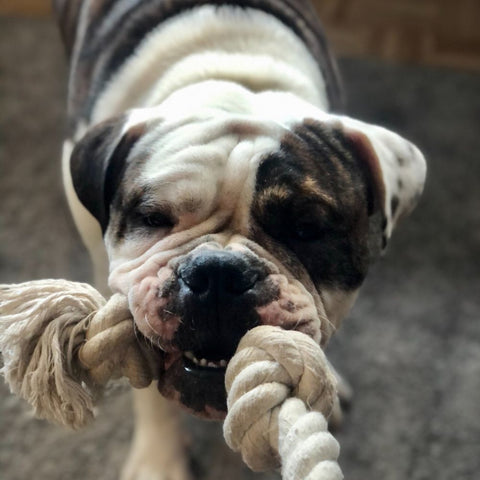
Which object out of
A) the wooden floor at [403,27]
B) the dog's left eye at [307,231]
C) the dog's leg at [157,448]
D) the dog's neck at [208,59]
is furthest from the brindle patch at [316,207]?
the wooden floor at [403,27]

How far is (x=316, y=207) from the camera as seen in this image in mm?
1039

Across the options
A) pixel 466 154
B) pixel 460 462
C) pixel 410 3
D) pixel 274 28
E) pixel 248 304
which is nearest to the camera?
pixel 248 304

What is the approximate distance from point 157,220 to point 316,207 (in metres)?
0.22

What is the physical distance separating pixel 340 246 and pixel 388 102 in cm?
123

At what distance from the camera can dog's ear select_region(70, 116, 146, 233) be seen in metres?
1.12

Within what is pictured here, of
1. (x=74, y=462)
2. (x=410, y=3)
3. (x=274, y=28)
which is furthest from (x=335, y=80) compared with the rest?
(x=410, y=3)

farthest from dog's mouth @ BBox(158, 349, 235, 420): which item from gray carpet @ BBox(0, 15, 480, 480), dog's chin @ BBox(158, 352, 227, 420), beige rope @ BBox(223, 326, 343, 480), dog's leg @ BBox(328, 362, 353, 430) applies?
dog's leg @ BBox(328, 362, 353, 430)

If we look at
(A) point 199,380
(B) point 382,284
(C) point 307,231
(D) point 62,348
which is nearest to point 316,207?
(C) point 307,231

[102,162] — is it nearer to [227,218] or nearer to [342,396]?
[227,218]

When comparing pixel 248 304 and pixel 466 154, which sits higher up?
pixel 248 304

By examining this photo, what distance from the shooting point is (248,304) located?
0.96 m

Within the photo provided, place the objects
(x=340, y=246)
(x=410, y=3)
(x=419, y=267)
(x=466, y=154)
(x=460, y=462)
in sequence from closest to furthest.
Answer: (x=340, y=246), (x=460, y=462), (x=419, y=267), (x=466, y=154), (x=410, y=3)

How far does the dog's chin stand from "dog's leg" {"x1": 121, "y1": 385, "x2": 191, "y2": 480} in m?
0.44

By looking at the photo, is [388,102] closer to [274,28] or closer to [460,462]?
[274,28]
